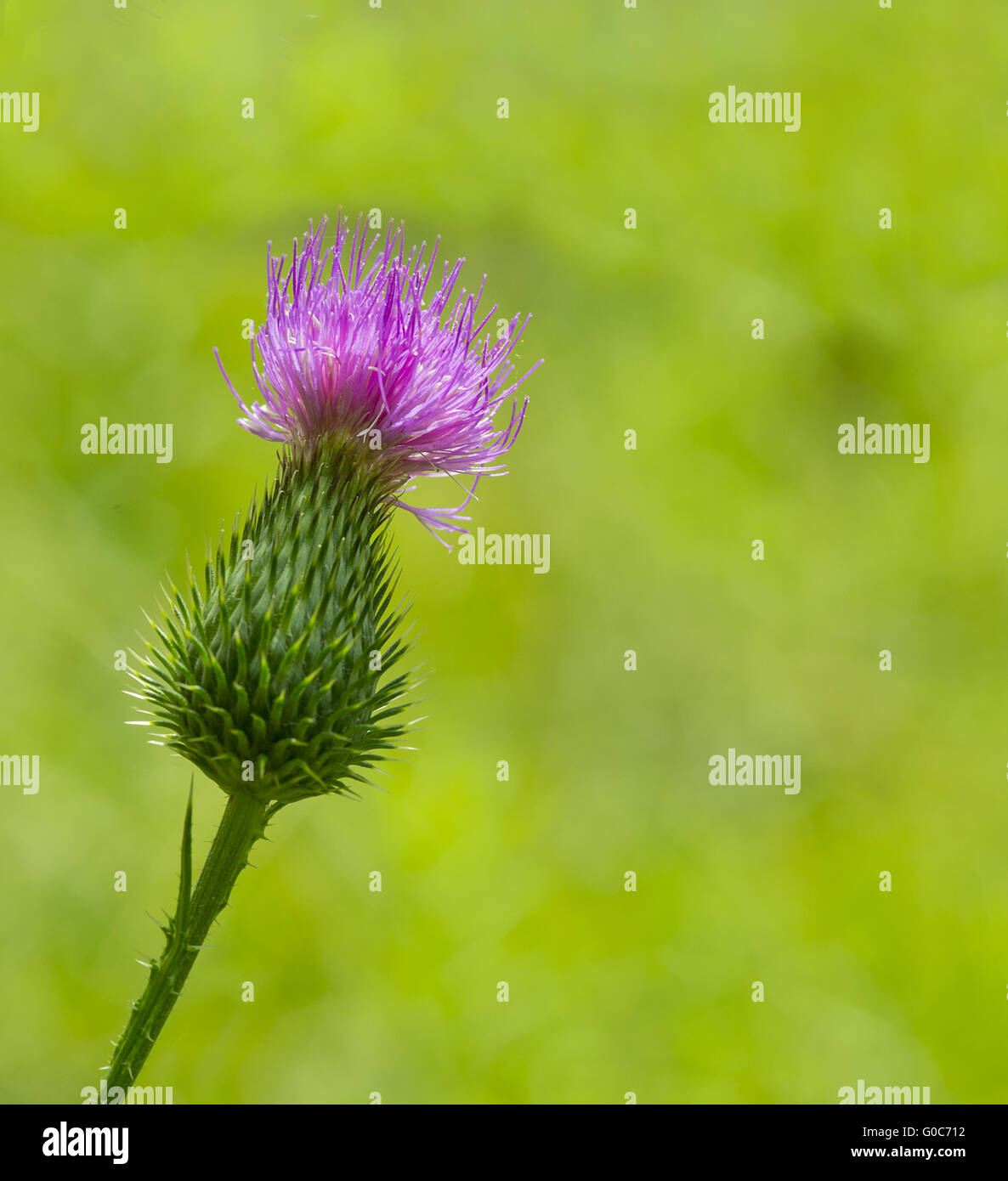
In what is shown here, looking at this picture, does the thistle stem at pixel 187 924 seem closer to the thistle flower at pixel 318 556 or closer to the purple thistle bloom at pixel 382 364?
the thistle flower at pixel 318 556

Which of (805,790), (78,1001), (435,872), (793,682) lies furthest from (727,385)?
(78,1001)

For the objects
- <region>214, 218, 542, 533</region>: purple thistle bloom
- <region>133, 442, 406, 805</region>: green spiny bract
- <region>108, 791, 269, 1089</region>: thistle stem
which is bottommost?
<region>108, 791, 269, 1089</region>: thistle stem

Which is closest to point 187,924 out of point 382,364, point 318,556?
point 318,556

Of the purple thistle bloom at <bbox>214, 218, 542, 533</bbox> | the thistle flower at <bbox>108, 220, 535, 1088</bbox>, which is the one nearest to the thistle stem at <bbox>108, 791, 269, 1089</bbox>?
the thistle flower at <bbox>108, 220, 535, 1088</bbox>

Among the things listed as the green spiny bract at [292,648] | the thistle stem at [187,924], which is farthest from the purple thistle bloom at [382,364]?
the thistle stem at [187,924]

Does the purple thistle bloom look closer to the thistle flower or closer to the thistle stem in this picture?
the thistle flower

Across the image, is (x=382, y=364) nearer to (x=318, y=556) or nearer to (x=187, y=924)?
(x=318, y=556)
